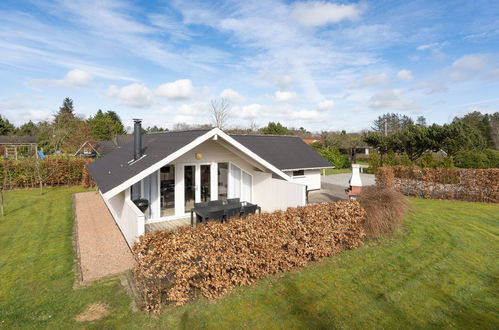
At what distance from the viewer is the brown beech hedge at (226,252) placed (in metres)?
5.45

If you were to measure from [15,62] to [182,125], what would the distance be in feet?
195

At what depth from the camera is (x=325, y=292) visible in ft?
20.6

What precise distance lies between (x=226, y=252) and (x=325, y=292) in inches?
96.8

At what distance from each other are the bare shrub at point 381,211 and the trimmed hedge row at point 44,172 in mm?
20482

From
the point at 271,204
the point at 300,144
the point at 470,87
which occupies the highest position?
the point at 470,87

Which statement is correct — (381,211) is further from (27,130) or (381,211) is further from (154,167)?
(27,130)

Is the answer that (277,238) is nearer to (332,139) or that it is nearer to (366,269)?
(366,269)

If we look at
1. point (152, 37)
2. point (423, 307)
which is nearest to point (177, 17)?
point (152, 37)

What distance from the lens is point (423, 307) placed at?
5.77 meters

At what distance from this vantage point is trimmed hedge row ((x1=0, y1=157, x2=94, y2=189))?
66.2 feet

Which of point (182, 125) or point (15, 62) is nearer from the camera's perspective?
point (15, 62)

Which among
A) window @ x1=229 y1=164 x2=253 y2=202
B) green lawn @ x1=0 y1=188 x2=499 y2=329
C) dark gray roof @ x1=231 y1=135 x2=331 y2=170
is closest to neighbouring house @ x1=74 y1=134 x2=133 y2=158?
dark gray roof @ x1=231 y1=135 x2=331 y2=170

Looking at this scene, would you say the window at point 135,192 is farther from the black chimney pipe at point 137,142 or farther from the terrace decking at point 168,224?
the terrace decking at point 168,224

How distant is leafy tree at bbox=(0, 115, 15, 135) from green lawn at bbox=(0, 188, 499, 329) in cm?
7641
